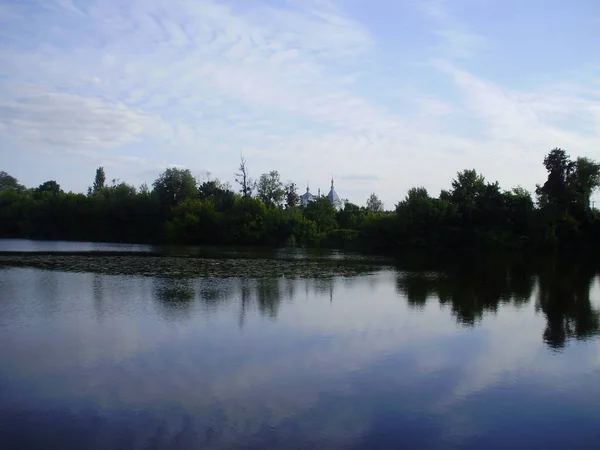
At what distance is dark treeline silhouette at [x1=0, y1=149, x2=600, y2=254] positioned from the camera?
2128 inches

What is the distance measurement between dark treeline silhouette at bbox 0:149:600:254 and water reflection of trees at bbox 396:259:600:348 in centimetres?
2007

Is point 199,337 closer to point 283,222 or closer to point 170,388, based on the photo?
point 170,388

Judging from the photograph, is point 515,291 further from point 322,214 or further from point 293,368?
point 322,214

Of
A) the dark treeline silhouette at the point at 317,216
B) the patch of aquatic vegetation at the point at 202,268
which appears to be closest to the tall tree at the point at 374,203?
the dark treeline silhouette at the point at 317,216

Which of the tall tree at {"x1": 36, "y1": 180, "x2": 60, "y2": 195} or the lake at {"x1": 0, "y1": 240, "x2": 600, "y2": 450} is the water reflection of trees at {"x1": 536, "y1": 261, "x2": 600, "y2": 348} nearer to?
the lake at {"x1": 0, "y1": 240, "x2": 600, "y2": 450}

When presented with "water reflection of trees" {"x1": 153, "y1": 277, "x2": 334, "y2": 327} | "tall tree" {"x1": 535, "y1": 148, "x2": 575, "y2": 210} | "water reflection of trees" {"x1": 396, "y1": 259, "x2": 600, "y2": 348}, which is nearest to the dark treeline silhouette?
"tall tree" {"x1": 535, "y1": 148, "x2": 575, "y2": 210}

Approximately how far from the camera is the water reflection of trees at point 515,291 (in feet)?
52.9

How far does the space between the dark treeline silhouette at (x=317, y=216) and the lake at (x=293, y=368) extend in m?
34.7

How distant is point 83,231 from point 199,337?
72.2 m

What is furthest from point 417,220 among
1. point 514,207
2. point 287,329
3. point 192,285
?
point 287,329

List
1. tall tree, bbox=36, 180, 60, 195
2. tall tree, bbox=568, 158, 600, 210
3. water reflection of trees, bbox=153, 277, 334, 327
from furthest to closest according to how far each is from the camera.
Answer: tall tree, bbox=36, 180, 60, 195
tall tree, bbox=568, 158, 600, 210
water reflection of trees, bbox=153, 277, 334, 327

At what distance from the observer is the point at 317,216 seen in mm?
70375

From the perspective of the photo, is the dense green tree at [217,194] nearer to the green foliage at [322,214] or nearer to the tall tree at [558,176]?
the green foliage at [322,214]

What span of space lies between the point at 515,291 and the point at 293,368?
15.4 meters
